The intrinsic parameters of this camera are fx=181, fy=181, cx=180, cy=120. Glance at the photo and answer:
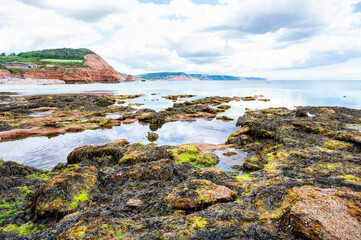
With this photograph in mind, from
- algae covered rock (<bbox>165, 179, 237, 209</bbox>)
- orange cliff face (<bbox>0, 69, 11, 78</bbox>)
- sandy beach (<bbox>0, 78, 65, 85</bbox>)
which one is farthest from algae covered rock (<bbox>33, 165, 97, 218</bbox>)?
orange cliff face (<bbox>0, 69, 11, 78</bbox>)

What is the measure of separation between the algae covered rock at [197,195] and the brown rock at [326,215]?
5.16 ft

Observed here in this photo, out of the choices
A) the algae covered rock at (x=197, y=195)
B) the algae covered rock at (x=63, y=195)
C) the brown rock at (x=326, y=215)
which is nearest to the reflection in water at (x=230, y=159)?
the algae covered rock at (x=197, y=195)

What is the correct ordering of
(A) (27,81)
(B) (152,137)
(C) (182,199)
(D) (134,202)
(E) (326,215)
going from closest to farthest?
(E) (326,215) < (C) (182,199) < (D) (134,202) < (B) (152,137) < (A) (27,81)

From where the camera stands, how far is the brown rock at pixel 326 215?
2.81m

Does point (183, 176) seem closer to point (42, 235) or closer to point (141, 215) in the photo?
point (141, 215)

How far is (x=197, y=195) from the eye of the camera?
4500 millimetres

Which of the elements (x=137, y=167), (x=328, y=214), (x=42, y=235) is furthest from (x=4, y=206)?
(x=328, y=214)

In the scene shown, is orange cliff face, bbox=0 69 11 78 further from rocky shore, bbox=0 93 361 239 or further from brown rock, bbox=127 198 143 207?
brown rock, bbox=127 198 143 207

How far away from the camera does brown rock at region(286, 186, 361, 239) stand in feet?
9.23

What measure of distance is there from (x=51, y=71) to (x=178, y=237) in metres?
163

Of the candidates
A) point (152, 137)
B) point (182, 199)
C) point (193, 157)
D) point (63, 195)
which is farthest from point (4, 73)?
point (182, 199)

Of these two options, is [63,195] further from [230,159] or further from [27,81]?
[27,81]

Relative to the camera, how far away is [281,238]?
A: 3129 millimetres

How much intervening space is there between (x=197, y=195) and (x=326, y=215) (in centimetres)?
251
